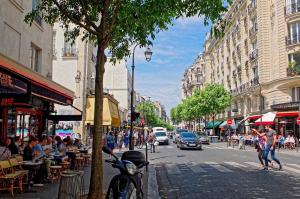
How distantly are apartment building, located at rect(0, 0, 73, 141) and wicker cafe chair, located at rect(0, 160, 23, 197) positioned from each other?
5.88 feet

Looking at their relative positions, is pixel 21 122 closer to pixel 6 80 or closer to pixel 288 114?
pixel 6 80

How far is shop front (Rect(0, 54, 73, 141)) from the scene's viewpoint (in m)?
9.98

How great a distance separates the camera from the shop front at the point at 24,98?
998cm

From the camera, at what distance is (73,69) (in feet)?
118

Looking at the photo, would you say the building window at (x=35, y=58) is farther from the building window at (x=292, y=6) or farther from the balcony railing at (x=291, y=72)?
the building window at (x=292, y=6)

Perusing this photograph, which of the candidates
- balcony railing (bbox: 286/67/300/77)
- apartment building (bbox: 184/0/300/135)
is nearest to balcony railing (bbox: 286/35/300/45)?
apartment building (bbox: 184/0/300/135)

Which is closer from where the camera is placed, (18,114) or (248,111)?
(18,114)

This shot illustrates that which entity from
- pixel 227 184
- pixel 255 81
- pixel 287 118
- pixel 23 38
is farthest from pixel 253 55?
pixel 227 184

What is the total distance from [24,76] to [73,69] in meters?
26.2

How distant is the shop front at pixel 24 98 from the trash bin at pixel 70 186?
3817 millimetres

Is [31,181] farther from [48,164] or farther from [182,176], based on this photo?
[182,176]

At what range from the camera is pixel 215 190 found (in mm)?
10273

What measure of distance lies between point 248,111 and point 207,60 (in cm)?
3653

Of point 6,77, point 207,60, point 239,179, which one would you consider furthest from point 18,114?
point 207,60
